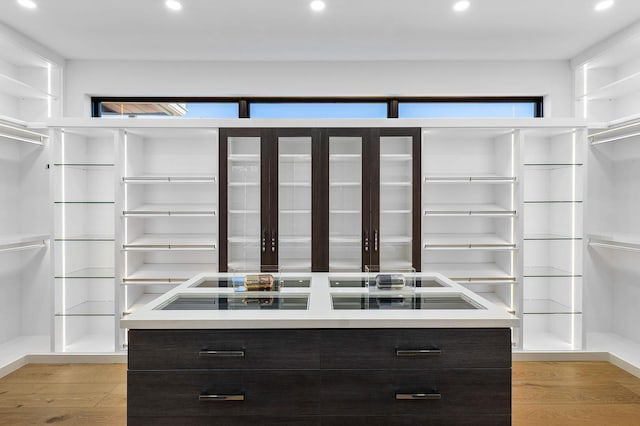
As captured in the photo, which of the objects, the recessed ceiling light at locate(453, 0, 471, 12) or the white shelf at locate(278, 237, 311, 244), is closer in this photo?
the recessed ceiling light at locate(453, 0, 471, 12)

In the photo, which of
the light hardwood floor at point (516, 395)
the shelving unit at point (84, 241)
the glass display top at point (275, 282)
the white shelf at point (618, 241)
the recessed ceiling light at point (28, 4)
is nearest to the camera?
the glass display top at point (275, 282)

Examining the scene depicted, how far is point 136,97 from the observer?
456 cm

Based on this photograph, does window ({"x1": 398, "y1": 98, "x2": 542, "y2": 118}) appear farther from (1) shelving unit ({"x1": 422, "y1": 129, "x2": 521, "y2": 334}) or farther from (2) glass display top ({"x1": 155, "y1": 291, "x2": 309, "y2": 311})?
(2) glass display top ({"x1": 155, "y1": 291, "x2": 309, "y2": 311})

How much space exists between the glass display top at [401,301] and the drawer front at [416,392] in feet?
0.96

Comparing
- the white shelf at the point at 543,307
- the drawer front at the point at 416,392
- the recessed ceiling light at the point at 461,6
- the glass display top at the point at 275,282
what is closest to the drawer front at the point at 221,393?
the drawer front at the point at 416,392

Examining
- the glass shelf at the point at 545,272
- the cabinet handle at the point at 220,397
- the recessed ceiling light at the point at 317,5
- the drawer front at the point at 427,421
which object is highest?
the recessed ceiling light at the point at 317,5

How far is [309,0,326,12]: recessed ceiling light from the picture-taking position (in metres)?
3.21

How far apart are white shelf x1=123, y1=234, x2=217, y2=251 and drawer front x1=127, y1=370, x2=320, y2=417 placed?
7.56 ft

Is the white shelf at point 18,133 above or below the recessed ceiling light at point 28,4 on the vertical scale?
below

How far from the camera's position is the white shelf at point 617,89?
3.78 meters

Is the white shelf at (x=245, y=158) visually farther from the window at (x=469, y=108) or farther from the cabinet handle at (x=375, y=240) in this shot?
the window at (x=469, y=108)

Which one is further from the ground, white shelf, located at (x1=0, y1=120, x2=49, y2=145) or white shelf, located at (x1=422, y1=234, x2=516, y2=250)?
white shelf, located at (x1=0, y1=120, x2=49, y2=145)

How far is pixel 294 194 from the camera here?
4.09m

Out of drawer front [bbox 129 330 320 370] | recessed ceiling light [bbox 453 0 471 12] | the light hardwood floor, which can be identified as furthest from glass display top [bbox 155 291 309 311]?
recessed ceiling light [bbox 453 0 471 12]
